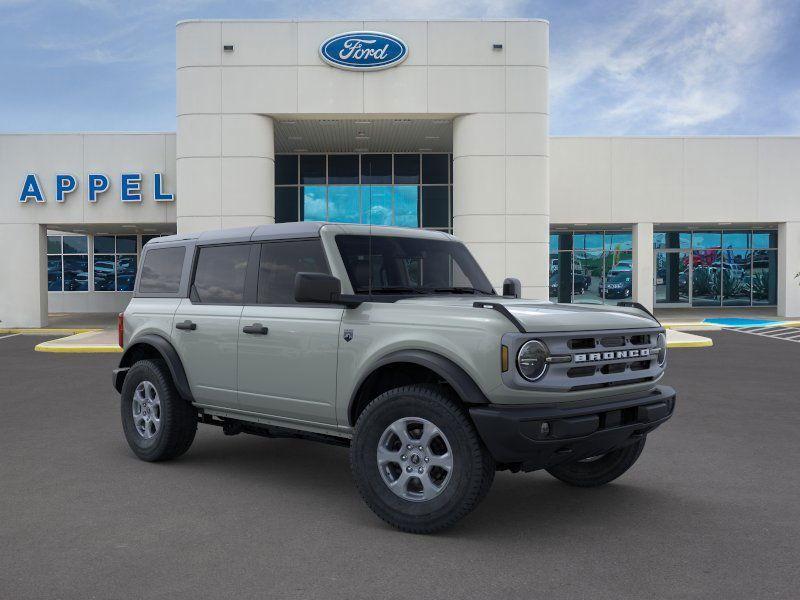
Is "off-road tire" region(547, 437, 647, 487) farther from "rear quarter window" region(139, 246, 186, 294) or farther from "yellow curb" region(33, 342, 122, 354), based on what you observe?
"yellow curb" region(33, 342, 122, 354)

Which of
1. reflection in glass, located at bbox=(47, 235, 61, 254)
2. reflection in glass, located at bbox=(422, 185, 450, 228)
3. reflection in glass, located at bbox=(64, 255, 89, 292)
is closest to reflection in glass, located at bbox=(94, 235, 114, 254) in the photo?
reflection in glass, located at bbox=(64, 255, 89, 292)

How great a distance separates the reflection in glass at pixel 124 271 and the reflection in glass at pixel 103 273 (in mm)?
314

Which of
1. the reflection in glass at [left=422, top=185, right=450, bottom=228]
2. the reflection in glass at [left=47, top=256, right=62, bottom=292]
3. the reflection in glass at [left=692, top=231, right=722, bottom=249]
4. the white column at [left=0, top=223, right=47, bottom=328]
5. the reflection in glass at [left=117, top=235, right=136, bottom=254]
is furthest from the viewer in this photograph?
the reflection in glass at [left=692, top=231, right=722, bottom=249]

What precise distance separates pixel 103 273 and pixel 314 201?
12.8 m

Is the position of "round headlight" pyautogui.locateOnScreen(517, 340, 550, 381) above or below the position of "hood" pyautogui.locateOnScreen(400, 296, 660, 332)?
below

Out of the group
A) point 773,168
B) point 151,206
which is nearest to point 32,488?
point 151,206

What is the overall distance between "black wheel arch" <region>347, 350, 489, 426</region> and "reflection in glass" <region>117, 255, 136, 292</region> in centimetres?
3059

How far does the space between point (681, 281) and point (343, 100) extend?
21.7 meters

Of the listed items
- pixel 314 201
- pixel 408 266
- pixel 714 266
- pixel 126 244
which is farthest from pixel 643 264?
pixel 408 266

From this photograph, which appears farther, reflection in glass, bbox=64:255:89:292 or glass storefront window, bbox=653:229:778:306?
glass storefront window, bbox=653:229:778:306

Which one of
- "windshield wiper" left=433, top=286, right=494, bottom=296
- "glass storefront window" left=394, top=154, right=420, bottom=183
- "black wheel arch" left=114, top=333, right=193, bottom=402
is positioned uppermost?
"glass storefront window" left=394, top=154, right=420, bottom=183

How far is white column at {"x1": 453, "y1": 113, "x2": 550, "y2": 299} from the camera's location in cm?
2002

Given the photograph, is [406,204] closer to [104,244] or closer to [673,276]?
[104,244]

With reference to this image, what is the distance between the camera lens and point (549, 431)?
4.41 meters
